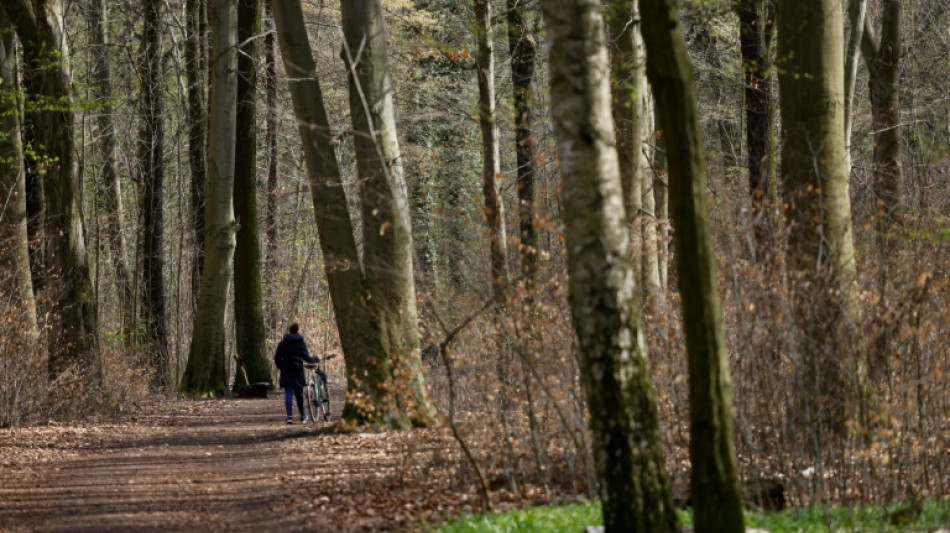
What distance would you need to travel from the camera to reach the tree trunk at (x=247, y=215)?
25.8 metres

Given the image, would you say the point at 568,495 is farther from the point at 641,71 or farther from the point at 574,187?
the point at 641,71

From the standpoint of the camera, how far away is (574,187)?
6.62 m

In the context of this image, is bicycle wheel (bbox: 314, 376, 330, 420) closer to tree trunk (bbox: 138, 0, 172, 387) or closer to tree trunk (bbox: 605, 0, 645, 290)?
tree trunk (bbox: 605, 0, 645, 290)

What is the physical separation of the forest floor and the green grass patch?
0.94 meters

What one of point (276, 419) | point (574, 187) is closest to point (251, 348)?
point (276, 419)

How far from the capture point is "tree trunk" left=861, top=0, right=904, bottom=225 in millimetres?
18828

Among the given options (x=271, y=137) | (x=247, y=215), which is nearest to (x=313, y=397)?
(x=247, y=215)

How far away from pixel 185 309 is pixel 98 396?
22.2 meters

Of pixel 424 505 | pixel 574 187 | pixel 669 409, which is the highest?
pixel 574 187

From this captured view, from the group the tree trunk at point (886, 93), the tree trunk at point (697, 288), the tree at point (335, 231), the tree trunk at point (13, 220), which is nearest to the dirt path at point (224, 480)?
the tree at point (335, 231)

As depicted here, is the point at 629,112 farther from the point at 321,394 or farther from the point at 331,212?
the point at 321,394

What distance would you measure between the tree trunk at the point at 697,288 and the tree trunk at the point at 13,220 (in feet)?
42.1

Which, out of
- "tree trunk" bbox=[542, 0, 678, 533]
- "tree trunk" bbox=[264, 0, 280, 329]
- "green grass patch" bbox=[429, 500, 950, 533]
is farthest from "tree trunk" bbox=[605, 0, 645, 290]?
"tree trunk" bbox=[264, 0, 280, 329]

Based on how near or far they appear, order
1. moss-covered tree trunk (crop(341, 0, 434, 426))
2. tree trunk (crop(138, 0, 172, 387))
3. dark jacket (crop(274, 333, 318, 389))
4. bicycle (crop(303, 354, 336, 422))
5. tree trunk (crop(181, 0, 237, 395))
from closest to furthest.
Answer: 1. moss-covered tree trunk (crop(341, 0, 434, 426))
2. dark jacket (crop(274, 333, 318, 389))
3. bicycle (crop(303, 354, 336, 422))
4. tree trunk (crop(181, 0, 237, 395))
5. tree trunk (crop(138, 0, 172, 387))
